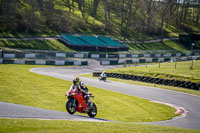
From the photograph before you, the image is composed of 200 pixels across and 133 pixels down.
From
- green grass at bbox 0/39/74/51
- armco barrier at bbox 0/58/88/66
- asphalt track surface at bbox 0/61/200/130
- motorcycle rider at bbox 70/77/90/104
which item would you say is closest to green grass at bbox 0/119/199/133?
asphalt track surface at bbox 0/61/200/130

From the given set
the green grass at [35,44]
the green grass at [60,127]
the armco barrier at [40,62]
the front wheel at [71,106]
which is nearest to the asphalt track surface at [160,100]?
the front wheel at [71,106]

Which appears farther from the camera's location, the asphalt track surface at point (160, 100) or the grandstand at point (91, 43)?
the grandstand at point (91, 43)

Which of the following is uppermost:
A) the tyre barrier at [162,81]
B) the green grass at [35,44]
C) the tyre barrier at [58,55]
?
the green grass at [35,44]

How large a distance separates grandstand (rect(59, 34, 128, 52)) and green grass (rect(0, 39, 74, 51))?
1914 millimetres

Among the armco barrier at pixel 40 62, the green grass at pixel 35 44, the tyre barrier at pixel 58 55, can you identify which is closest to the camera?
the armco barrier at pixel 40 62

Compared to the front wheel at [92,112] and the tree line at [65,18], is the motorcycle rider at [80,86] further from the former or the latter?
the tree line at [65,18]

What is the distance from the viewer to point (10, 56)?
41062 millimetres

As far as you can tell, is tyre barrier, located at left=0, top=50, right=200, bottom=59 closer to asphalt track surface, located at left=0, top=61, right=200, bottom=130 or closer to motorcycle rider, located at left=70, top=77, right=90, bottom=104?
asphalt track surface, located at left=0, top=61, right=200, bottom=130

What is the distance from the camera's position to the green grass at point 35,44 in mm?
50203

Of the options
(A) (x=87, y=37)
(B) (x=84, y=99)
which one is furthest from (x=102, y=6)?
(B) (x=84, y=99)

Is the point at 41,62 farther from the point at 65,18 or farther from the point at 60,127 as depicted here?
the point at 60,127

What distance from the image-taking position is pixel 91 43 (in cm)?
6112

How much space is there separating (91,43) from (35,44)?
13178mm

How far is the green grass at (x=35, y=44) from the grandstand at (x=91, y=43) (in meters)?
1.91
